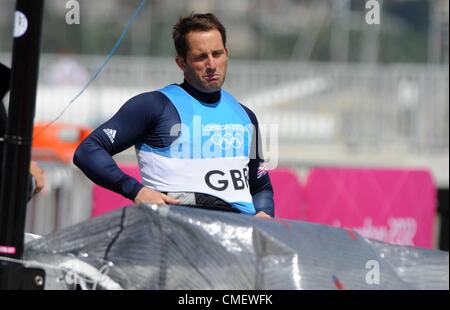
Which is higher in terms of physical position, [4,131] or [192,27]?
[192,27]

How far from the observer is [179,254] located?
3.35 metres

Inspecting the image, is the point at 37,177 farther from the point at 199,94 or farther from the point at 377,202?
the point at 377,202

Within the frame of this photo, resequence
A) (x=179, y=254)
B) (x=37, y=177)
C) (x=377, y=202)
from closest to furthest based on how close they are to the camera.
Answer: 1. (x=179, y=254)
2. (x=37, y=177)
3. (x=377, y=202)

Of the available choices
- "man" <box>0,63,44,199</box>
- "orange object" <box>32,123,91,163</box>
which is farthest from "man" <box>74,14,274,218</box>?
"orange object" <box>32,123,91,163</box>

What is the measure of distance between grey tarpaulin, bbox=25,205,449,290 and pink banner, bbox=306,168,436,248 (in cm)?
630

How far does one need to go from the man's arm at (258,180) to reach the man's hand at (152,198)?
653mm

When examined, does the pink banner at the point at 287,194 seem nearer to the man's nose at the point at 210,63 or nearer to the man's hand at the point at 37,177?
the man's hand at the point at 37,177

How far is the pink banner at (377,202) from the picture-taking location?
32.3 ft

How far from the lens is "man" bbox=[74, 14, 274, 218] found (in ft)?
13.4

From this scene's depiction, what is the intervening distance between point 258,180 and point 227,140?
0.32 m

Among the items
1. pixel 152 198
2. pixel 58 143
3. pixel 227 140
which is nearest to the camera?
pixel 152 198

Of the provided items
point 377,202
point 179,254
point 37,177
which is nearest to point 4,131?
point 37,177

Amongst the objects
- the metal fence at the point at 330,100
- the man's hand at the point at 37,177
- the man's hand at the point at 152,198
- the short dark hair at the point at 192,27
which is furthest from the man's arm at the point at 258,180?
the metal fence at the point at 330,100

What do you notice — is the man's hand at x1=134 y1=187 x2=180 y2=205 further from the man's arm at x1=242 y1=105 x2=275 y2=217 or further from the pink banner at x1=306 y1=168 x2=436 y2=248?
the pink banner at x1=306 y1=168 x2=436 y2=248
